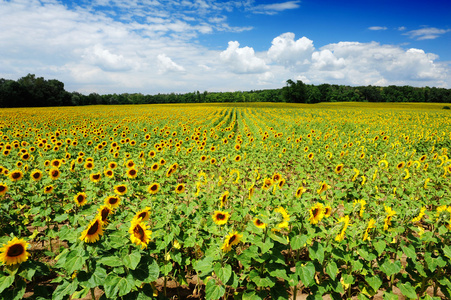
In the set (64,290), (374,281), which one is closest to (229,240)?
(64,290)

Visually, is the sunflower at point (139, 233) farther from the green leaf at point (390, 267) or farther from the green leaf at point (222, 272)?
the green leaf at point (390, 267)

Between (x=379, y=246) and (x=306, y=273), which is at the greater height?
(x=379, y=246)

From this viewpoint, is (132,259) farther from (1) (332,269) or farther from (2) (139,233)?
(1) (332,269)

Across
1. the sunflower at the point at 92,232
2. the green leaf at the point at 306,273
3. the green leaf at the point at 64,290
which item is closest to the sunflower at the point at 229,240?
the green leaf at the point at 306,273

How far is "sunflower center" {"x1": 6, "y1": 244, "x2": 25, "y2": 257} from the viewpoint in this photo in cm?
206

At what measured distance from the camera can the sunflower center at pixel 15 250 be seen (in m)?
2.06

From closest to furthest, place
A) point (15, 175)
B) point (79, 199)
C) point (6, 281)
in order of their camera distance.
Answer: point (6, 281) → point (79, 199) → point (15, 175)

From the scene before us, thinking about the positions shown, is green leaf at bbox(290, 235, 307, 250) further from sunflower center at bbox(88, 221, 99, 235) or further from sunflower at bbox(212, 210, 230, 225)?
sunflower center at bbox(88, 221, 99, 235)

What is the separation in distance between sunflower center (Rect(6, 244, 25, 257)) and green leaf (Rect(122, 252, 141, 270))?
0.93 metres

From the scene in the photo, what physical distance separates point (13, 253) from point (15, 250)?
34 millimetres

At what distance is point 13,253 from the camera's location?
208cm

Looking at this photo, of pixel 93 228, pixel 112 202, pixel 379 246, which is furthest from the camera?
pixel 112 202

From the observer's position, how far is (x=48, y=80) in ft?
258

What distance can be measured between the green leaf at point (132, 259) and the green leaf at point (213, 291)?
2.95ft
